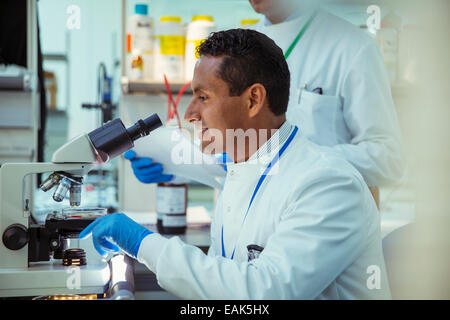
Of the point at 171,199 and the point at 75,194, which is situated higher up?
the point at 75,194

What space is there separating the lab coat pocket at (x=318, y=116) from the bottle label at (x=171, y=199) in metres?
0.50

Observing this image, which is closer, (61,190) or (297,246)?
(297,246)

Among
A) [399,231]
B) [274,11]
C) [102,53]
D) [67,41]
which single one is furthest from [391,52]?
A: [67,41]

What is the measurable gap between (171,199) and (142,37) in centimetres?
73

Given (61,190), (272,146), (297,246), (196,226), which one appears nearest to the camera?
(297,246)

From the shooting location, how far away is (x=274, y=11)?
158 cm

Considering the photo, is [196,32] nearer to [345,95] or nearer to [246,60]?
[345,95]

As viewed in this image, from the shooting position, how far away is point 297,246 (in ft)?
2.97

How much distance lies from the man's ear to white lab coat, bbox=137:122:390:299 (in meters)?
0.09

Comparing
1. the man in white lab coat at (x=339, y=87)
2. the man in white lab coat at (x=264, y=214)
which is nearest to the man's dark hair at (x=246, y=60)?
the man in white lab coat at (x=264, y=214)

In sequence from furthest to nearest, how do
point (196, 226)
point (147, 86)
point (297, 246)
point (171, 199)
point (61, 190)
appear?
point (147, 86)
point (196, 226)
point (171, 199)
point (61, 190)
point (297, 246)

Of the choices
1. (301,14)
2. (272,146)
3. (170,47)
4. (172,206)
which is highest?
(301,14)

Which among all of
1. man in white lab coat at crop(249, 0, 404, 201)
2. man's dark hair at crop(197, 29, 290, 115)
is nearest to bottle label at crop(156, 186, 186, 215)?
man in white lab coat at crop(249, 0, 404, 201)

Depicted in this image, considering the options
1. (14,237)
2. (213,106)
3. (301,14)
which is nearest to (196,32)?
(301,14)
